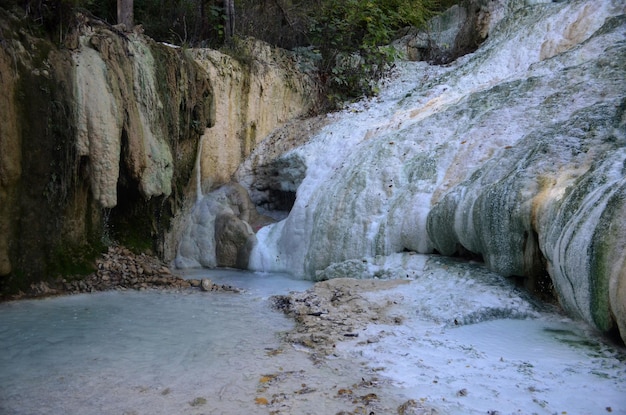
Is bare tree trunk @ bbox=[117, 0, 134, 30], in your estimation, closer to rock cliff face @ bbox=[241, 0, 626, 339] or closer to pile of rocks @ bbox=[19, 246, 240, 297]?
rock cliff face @ bbox=[241, 0, 626, 339]

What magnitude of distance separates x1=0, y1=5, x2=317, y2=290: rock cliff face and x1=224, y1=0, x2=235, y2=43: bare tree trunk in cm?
179

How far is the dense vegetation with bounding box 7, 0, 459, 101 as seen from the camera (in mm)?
13141

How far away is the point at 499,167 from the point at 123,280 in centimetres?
529

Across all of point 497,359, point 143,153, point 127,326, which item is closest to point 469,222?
point 497,359

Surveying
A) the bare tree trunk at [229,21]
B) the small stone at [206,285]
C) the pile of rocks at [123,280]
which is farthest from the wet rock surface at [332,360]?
the bare tree trunk at [229,21]

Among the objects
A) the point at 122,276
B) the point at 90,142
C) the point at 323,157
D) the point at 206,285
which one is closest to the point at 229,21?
the point at 323,157

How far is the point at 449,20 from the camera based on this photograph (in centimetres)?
1485

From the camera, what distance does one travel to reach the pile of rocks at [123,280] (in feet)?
24.4

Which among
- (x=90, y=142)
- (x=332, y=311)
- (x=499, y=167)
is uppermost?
(x=90, y=142)

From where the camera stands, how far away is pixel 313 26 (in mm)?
13727

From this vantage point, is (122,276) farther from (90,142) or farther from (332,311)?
(332,311)

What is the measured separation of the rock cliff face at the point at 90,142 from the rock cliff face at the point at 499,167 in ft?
6.91

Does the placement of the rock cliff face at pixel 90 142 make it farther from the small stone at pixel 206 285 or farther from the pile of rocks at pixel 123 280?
the small stone at pixel 206 285

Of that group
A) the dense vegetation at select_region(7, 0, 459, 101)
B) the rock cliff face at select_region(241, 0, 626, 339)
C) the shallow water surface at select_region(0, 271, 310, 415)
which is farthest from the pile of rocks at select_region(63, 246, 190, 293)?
the dense vegetation at select_region(7, 0, 459, 101)
